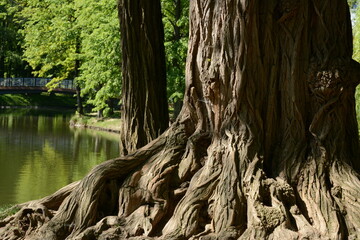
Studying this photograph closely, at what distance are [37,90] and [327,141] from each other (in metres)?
47.0

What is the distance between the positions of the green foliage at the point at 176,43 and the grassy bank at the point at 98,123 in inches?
356

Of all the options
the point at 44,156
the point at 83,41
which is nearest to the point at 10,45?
the point at 83,41

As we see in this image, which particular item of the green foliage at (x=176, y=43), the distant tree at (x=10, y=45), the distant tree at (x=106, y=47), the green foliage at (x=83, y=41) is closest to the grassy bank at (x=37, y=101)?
the distant tree at (x=10, y=45)

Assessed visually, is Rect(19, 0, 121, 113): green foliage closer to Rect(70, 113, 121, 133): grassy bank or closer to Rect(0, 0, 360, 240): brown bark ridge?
Rect(70, 113, 121, 133): grassy bank

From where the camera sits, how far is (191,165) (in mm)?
6000

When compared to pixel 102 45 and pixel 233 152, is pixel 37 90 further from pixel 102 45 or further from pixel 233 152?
pixel 233 152

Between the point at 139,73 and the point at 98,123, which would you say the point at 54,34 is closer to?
the point at 98,123

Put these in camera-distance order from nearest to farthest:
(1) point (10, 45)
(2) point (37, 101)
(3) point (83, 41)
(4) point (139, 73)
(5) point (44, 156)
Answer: (4) point (139, 73)
(5) point (44, 156)
(3) point (83, 41)
(1) point (10, 45)
(2) point (37, 101)

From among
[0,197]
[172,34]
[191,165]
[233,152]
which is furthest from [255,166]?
[172,34]

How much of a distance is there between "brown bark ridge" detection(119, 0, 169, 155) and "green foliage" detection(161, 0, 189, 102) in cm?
1635

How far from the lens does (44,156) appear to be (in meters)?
20.4

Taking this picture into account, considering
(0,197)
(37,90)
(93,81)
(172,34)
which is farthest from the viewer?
(37,90)

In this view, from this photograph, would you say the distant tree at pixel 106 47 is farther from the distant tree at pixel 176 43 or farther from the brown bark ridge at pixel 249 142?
the brown bark ridge at pixel 249 142

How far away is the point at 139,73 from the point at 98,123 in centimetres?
2871
